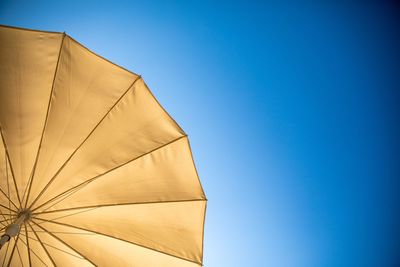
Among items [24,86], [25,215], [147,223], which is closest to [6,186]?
[25,215]

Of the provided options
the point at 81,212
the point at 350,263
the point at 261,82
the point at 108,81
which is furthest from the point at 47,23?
the point at 350,263

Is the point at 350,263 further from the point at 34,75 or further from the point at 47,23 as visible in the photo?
the point at 47,23

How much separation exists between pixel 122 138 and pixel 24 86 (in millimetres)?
1020

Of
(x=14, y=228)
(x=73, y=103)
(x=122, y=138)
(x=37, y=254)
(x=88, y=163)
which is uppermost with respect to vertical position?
(x=73, y=103)

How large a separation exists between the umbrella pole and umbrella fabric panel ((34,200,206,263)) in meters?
0.34

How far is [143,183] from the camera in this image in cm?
230

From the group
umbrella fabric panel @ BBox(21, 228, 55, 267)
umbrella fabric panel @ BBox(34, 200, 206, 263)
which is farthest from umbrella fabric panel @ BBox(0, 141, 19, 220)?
umbrella fabric panel @ BBox(21, 228, 55, 267)

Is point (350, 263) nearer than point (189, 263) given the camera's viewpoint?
No

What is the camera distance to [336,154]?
4.29m

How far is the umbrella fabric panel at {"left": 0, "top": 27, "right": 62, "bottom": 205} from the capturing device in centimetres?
200

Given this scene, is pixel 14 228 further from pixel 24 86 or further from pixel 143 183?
pixel 24 86

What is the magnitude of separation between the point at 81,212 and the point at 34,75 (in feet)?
4.78

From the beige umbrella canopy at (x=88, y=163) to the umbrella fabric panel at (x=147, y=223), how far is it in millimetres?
10

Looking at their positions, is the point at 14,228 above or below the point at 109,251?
above
